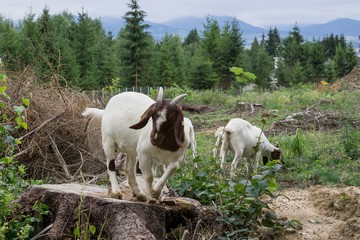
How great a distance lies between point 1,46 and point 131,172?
29518 mm

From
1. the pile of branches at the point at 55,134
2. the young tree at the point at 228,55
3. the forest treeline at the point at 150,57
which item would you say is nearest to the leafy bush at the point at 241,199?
the pile of branches at the point at 55,134

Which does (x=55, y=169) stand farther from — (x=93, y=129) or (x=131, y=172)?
(x=131, y=172)

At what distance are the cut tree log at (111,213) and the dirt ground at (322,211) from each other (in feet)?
4.31

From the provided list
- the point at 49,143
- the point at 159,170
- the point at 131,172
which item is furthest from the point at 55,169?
the point at 131,172

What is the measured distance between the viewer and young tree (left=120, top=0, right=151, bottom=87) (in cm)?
3972

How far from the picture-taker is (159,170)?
1044 centimetres

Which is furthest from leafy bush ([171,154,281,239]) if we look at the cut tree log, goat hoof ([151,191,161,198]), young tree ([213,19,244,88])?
young tree ([213,19,244,88])

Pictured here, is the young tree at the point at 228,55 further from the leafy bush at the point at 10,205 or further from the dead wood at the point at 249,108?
the leafy bush at the point at 10,205

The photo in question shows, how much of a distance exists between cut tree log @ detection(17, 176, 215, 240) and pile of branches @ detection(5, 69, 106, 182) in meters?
3.08

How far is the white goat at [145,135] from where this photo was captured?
5.38 m

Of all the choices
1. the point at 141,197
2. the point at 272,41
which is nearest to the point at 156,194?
the point at 141,197

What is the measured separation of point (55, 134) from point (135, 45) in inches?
1205

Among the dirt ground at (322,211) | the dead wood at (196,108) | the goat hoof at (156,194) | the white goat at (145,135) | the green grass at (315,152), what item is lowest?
the dead wood at (196,108)

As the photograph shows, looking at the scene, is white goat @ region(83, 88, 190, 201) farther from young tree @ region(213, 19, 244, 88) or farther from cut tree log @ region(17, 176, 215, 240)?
young tree @ region(213, 19, 244, 88)
